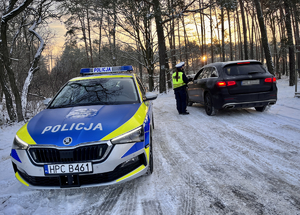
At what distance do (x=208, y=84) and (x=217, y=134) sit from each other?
2535 millimetres

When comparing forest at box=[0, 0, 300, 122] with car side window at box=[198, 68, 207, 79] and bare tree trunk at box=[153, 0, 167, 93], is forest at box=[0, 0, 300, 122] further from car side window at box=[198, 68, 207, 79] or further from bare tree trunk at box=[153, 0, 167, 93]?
car side window at box=[198, 68, 207, 79]

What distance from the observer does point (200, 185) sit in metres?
2.91

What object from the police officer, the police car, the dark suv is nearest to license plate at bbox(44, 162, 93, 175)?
the police car

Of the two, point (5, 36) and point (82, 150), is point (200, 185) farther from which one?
point (5, 36)

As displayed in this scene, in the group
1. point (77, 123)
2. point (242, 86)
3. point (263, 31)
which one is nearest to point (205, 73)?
point (242, 86)

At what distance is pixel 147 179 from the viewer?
3.22 meters

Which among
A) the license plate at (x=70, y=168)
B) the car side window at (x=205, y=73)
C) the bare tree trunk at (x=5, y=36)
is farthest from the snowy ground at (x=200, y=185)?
the bare tree trunk at (x=5, y=36)

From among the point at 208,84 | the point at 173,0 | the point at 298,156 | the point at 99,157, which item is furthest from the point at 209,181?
the point at 173,0

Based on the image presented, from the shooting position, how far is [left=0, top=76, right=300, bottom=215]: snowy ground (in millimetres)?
2473

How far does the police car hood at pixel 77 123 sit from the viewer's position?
8.51 ft

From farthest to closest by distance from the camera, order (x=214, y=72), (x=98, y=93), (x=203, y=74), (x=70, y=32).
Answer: (x=70, y=32) → (x=203, y=74) → (x=214, y=72) → (x=98, y=93)

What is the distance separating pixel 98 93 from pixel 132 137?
168 centimetres

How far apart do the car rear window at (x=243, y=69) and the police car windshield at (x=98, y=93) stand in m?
3.73

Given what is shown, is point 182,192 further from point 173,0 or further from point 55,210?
point 173,0
